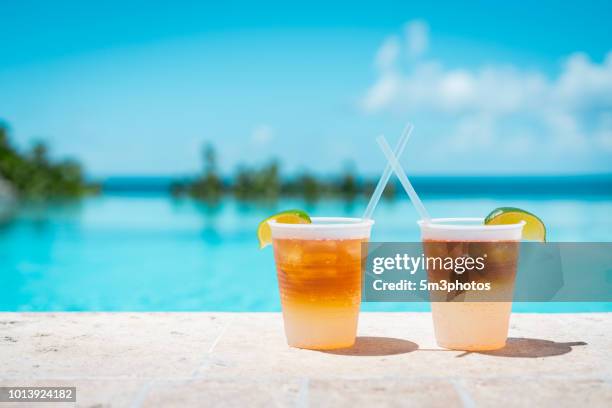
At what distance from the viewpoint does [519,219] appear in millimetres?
2605

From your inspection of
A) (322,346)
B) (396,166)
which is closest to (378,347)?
(322,346)

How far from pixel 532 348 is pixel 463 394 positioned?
0.71m

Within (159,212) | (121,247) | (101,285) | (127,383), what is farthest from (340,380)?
(159,212)

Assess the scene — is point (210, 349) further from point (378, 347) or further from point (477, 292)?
point (477, 292)

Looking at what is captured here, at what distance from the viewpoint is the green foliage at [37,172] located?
110 feet

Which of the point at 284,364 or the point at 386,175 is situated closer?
the point at 284,364

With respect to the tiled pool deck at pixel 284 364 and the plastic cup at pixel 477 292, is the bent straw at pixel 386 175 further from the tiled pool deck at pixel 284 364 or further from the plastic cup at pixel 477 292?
the tiled pool deck at pixel 284 364

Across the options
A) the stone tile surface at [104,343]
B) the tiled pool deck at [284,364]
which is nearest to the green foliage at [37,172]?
the stone tile surface at [104,343]

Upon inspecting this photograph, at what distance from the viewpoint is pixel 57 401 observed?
2008mm

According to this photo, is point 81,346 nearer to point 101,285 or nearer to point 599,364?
point 599,364

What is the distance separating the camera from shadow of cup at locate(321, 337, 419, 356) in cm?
254

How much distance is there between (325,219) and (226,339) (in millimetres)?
628

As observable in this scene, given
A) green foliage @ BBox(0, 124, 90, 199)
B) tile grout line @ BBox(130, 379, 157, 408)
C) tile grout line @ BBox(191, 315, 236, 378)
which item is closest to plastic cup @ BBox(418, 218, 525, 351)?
tile grout line @ BBox(191, 315, 236, 378)

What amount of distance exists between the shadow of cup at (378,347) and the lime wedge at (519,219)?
1.88ft
